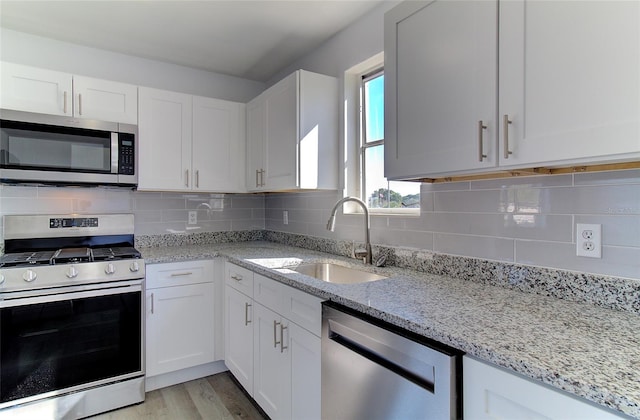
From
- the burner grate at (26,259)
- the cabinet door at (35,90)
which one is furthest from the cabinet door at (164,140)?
the burner grate at (26,259)

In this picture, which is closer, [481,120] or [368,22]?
[481,120]

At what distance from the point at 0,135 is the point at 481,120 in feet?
8.11

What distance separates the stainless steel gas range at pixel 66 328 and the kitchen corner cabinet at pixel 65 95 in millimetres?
736

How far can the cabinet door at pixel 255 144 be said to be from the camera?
2.63 m

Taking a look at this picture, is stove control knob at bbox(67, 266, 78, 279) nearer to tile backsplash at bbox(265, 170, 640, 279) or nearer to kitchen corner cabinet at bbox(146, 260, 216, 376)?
kitchen corner cabinet at bbox(146, 260, 216, 376)

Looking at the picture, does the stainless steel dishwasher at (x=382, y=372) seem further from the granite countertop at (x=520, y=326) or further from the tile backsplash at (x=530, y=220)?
the tile backsplash at (x=530, y=220)

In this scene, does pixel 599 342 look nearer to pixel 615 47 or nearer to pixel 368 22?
pixel 615 47

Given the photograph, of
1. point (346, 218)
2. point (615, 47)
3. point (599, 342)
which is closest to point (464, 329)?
point (599, 342)

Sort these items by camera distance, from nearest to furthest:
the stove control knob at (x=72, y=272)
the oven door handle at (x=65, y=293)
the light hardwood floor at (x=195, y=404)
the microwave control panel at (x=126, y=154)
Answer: the oven door handle at (x=65, y=293) < the stove control knob at (x=72, y=272) < the light hardwood floor at (x=195, y=404) < the microwave control panel at (x=126, y=154)

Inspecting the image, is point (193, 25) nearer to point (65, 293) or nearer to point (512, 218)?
point (65, 293)

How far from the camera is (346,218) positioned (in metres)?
2.29

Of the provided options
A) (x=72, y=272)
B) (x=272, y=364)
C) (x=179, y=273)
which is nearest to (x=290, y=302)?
(x=272, y=364)

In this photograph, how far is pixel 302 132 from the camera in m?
2.20

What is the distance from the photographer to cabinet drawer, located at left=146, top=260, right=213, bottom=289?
223 centimetres
